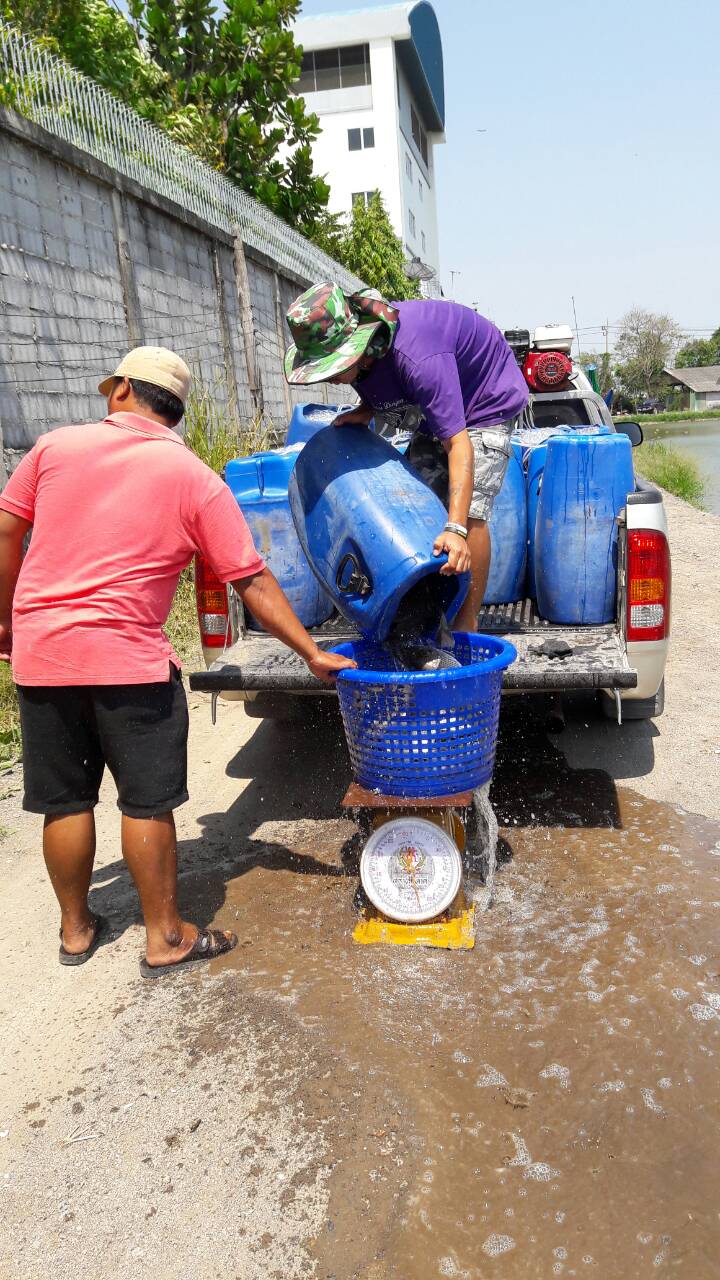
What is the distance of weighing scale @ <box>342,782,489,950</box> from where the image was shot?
9.75 ft

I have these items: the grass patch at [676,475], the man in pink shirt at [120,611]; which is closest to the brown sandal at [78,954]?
the man in pink shirt at [120,611]

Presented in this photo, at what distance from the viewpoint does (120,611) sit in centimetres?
267

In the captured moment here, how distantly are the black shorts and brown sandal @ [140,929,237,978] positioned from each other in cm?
49

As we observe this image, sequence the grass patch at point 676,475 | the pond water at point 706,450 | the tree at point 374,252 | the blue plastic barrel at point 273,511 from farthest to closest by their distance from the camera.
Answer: the tree at point 374,252 < the pond water at point 706,450 < the grass patch at point 676,475 < the blue plastic barrel at point 273,511

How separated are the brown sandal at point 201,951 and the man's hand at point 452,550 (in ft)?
4.63

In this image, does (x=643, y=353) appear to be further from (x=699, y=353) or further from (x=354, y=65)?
(x=354, y=65)

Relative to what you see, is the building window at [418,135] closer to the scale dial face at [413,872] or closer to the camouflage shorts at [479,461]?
the camouflage shorts at [479,461]

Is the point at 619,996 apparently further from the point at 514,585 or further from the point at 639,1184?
the point at 514,585

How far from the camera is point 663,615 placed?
368cm

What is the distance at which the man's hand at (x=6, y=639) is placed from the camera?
9.64 feet

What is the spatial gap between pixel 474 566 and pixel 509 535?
1.83 ft

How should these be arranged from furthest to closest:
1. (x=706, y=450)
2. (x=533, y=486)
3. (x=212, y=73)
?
(x=706, y=450), (x=212, y=73), (x=533, y=486)

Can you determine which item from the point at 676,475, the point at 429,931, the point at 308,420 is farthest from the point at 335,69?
the point at 429,931

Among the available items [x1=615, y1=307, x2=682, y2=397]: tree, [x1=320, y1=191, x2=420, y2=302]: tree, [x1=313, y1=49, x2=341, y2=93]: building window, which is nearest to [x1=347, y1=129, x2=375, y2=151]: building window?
[x1=313, y1=49, x2=341, y2=93]: building window
